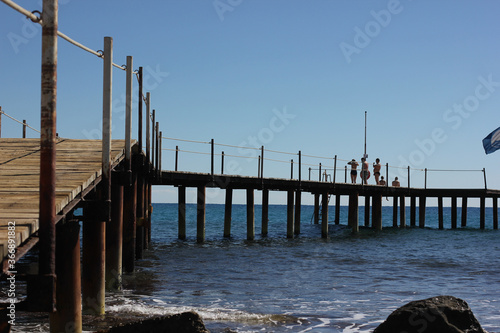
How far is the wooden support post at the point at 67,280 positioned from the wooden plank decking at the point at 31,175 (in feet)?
1.42

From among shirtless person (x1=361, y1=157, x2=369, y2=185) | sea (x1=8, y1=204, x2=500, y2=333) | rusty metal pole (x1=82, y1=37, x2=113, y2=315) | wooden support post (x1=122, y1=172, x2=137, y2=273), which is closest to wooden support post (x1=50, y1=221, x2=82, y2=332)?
rusty metal pole (x1=82, y1=37, x2=113, y2=315)

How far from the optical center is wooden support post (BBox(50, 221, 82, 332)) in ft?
20.9

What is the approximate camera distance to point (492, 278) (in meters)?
16.0

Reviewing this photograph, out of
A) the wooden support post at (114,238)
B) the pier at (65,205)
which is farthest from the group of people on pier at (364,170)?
the wooden support post at (114,238)

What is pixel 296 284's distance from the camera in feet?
45.5

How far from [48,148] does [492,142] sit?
21657 mm

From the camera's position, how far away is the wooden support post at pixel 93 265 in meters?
7.89

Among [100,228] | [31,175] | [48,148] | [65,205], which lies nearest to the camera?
[48,148]

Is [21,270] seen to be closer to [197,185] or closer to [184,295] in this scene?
[184,295]

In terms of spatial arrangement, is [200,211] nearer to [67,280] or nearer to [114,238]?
[114,238]

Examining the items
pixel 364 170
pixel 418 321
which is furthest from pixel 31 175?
pixel 364 170

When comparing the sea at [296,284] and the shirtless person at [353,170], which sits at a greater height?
the shirtless person at [353,170]

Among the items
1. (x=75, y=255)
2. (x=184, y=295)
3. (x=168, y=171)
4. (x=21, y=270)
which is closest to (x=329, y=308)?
(x=184, y=295)

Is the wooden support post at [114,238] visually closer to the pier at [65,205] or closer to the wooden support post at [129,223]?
the pier at [65,205]
